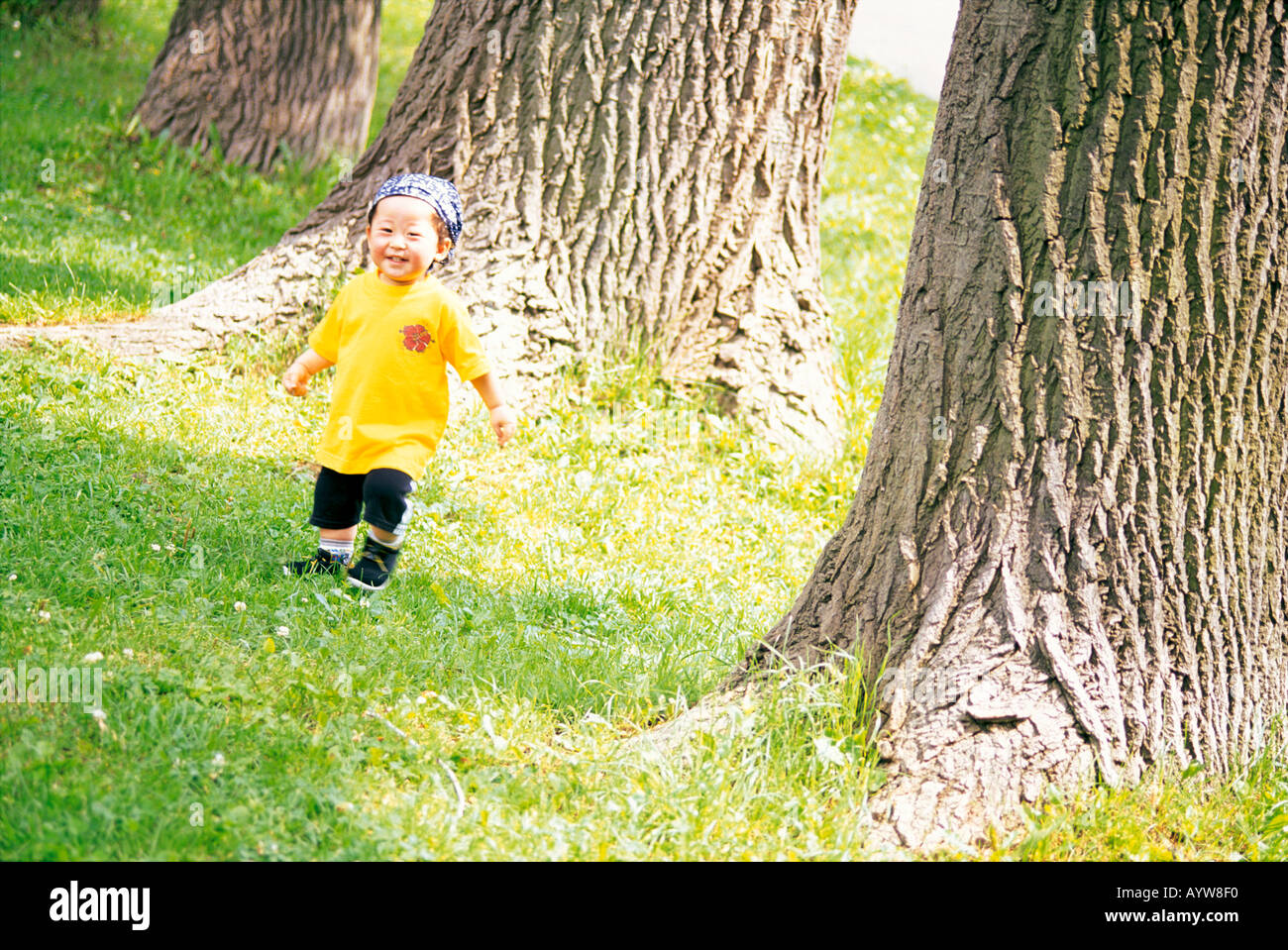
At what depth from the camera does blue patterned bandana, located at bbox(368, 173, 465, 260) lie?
3.76 metres

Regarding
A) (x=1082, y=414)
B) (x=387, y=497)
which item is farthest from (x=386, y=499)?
(x=1082, y=414)

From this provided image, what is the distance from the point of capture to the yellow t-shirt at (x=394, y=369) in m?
3.79

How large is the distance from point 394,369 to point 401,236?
0.46 metres

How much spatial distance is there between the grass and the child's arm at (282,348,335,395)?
0.58m

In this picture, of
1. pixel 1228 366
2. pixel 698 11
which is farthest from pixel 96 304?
pixel 1228 366

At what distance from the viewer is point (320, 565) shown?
3.94m

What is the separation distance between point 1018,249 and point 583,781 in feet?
5.89

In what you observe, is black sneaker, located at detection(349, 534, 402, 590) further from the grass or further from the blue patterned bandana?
the blue patterned bandana

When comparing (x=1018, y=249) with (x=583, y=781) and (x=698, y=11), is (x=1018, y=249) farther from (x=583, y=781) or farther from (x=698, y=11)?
(x=698, y=11)

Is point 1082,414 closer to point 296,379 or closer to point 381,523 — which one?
point 381,523

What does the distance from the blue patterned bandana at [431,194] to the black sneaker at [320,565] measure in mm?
1222

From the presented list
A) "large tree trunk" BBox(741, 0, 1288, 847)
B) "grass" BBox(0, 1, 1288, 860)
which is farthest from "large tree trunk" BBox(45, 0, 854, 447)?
"large tree trunk" BBox(741, 0, 1288, 847)

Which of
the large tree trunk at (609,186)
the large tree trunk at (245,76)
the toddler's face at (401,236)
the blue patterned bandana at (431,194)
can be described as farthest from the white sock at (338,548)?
the large tree trunk at (245,76)

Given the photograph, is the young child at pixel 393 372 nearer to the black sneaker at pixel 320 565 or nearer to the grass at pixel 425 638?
the black sneaker at pixel 320 565
